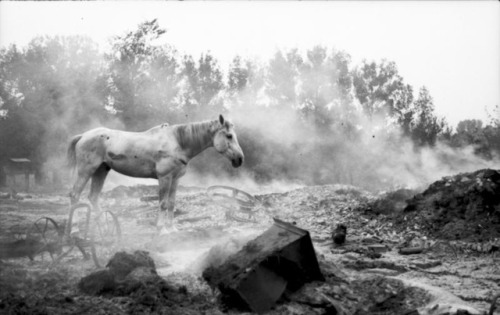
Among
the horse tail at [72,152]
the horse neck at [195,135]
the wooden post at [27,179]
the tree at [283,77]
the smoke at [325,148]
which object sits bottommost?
the wooden post at [27,179]

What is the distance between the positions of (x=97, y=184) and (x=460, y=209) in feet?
26.9

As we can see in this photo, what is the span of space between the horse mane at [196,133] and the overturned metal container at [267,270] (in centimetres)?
367

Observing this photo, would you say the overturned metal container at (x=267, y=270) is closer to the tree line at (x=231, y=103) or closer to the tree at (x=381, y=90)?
the tree line at (x=231, y=103)

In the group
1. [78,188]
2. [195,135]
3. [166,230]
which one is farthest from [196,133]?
[78,188]

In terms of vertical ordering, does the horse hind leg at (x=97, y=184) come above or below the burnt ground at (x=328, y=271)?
above

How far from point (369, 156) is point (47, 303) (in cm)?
2607

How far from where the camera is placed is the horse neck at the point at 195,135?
8.85 meters

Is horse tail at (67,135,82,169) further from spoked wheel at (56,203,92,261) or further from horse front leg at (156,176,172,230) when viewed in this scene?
horse front leg at (156,176,172,230)

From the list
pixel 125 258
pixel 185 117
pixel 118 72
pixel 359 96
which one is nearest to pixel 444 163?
pixel 359 96

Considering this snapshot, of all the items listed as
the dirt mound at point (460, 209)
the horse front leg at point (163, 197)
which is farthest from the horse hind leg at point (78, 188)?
the dirt mound at point (460, 209)

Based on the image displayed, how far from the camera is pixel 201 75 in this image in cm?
3009

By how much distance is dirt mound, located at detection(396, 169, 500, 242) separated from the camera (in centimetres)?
951

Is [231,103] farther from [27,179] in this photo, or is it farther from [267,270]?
[267,270]

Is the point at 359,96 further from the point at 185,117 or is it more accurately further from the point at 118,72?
the point at 118,72
